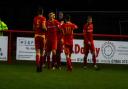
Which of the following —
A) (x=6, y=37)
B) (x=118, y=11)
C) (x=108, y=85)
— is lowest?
(x=108, y=85)

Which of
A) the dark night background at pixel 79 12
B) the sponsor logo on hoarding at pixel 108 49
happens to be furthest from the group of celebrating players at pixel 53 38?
the dark night background at pixel 79 12

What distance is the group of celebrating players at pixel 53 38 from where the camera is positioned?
57.0 feet

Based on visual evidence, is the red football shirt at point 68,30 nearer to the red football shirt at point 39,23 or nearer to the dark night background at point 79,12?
the red football shirt at point 39,23

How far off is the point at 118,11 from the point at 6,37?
10.9 m

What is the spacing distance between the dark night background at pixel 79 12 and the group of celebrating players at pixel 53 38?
34.9 ft

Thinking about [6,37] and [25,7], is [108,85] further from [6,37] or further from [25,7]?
[25,7]

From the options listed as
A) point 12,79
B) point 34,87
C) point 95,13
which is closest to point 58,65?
point 12,79

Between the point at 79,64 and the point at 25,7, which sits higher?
the point at 25,7

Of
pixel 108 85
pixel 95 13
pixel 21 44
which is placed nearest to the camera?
pixel 108 85

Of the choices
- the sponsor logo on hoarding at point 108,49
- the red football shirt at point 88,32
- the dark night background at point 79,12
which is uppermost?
the dark night background at point 79,12

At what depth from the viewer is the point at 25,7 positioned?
33.2m

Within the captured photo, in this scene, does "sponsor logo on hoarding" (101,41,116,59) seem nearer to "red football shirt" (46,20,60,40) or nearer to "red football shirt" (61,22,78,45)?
"red football shirt" (61,22,78,45)

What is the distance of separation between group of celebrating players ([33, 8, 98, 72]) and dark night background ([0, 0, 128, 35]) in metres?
10.6

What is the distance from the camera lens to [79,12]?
103 feet
